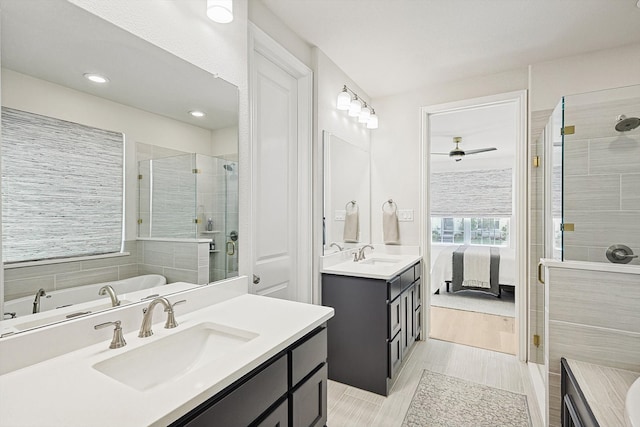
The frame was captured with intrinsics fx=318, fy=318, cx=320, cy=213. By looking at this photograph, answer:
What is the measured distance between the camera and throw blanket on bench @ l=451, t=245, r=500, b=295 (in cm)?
439

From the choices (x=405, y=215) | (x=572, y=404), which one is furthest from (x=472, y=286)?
(x=572, y=404)

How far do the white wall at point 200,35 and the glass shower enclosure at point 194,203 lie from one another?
0.07 m

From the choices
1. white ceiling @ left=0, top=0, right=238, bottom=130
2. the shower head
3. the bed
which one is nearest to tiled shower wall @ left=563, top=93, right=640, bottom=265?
the shower head

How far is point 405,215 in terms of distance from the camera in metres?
3.18

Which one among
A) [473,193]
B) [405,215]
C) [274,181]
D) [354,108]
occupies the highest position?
[354,108]

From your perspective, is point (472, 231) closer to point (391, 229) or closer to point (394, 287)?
point (391, 229)

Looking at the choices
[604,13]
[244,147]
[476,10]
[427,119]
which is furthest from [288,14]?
[604,13]

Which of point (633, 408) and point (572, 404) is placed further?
point (572, 404)

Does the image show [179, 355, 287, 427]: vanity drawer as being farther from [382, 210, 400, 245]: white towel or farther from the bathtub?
[382, 210, 400, 245]: white towel

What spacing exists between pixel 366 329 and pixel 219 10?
2.01 meters

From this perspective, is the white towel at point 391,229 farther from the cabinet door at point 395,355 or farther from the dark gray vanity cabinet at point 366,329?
the cabinet door at point 395,355

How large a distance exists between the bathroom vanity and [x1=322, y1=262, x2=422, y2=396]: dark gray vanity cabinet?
0.86 meters

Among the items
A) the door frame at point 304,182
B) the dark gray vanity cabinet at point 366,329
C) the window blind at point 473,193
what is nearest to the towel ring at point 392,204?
the dark gray vanity cabinet at point 366,329

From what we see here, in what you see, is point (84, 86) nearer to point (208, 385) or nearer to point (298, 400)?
point (208, 385)
